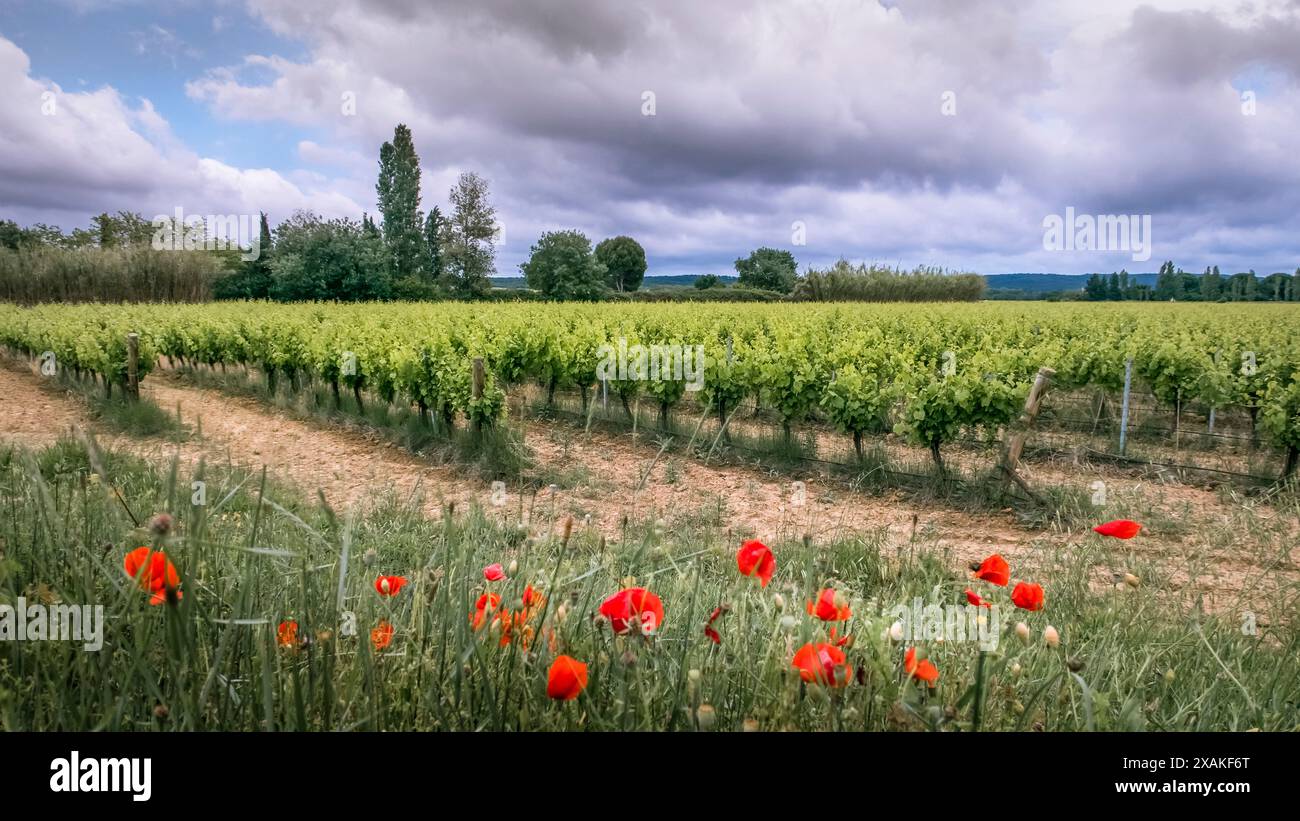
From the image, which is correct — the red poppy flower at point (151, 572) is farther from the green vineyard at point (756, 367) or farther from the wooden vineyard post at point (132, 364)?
the wooden vineyard post at point (132, 364)

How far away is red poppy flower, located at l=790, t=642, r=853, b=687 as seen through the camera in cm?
120

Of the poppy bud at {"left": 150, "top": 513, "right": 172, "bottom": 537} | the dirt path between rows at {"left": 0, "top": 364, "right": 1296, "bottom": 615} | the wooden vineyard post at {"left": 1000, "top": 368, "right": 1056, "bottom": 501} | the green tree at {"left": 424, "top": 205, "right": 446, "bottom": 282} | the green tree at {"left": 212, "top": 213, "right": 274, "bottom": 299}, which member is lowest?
the dirt path between rows at {"left": 0, "top": 364, "right": 1296, "bottom": 615}

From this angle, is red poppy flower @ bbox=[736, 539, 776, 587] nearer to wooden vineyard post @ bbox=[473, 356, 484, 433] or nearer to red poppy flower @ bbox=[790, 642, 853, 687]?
red poppy flower @ bbox=[790, 642, 853, 687]

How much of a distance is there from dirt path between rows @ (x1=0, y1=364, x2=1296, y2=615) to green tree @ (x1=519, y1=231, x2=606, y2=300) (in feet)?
128

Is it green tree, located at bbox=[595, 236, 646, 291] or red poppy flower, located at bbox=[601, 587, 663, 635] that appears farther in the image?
green tree, located at bbox=[595, 236, 646, 291]

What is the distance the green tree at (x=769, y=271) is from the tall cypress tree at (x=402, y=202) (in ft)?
86.2

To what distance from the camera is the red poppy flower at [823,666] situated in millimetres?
1197

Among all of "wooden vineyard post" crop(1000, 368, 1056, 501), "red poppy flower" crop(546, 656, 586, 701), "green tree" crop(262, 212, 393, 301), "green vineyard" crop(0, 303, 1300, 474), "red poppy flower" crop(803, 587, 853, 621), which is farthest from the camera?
"green tree" crop(262, 212, 393, 301)

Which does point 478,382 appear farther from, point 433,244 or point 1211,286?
point 1211,286

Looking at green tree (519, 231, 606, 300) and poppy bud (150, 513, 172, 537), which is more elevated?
green tree (519, 231, 606, 300)

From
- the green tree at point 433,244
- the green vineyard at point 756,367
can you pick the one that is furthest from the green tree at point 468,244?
the green vineyard at point 756,367

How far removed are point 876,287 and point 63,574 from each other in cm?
5412

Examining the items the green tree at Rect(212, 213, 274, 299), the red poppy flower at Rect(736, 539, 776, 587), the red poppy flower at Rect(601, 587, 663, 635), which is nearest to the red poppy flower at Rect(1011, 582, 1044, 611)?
the red poppy flower at Rect(736, 539, 776, 587)
